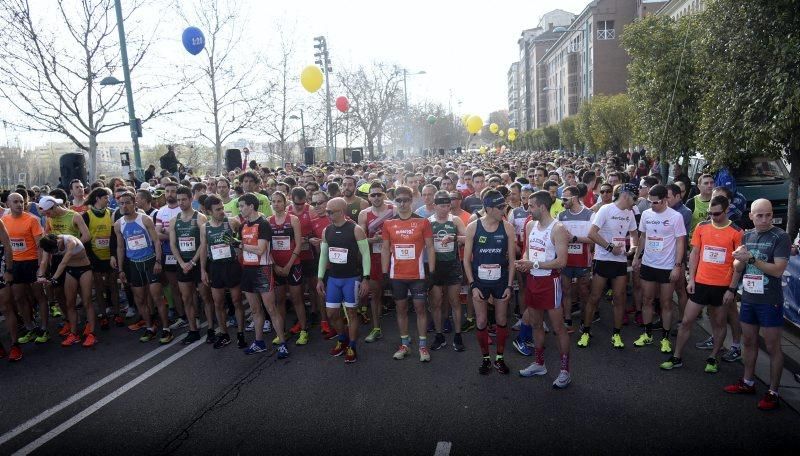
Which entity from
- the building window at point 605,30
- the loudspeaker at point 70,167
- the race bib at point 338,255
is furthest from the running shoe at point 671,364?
the building window at point 605,30

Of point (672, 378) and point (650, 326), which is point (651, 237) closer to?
point (650, 326)

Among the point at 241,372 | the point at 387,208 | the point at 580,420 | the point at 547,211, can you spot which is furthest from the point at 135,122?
the point at 580,420

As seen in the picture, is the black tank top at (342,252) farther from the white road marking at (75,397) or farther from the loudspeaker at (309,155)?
the loudspeaker at (309,155)

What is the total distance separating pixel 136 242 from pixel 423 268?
4.03 m

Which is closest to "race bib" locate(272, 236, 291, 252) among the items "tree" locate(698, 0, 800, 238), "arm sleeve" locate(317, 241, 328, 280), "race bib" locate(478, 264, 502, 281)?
"arm sleeve" locate(317, 241, 328, 280)

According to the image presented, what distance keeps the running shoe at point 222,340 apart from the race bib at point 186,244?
3.93 ft

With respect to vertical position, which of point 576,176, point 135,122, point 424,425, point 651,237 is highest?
point 135,122

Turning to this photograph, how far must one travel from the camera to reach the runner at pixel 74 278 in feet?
23.5

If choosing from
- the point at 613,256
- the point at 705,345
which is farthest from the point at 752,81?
the point at 705,345

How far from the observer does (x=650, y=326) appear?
653 cm

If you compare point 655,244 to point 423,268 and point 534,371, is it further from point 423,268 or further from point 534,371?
point 423,268

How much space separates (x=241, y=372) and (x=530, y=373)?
3.22 meters

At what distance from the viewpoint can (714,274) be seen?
17.8 feet

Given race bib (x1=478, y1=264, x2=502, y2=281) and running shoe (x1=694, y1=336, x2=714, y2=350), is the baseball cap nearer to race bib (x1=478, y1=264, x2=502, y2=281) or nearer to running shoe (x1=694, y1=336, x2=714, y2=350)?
race bib (x1=478, y1=264, x2=502, y2=281)
